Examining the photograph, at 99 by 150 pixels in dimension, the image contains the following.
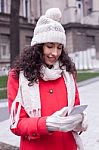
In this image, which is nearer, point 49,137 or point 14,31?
point 49,137

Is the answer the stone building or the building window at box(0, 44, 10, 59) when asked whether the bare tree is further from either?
the building window at box(0, 44, 10, 59)

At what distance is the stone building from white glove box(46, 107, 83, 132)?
28.5 meters

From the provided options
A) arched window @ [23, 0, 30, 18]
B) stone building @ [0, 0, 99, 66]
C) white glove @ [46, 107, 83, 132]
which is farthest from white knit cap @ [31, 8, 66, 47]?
arched window @ [23, 0, 30, 18]

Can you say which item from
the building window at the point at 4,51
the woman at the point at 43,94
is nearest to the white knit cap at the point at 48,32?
the woman at the point at 43,94

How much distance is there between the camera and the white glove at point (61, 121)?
2.21 meters

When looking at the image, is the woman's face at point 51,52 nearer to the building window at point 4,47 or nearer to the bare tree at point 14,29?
the bare tree at point 14,29

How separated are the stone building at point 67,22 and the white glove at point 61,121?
93.4 feet

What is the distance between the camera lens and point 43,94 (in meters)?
2.42

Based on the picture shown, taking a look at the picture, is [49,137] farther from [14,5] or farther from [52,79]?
[14,5]

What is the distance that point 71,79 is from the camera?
8.43 feet

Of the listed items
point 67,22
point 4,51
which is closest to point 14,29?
point 4,51

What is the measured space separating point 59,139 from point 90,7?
4227 centimetres

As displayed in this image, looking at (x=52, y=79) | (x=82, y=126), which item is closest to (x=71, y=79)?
(x=52, y=79)

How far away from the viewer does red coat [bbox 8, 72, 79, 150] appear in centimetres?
232
